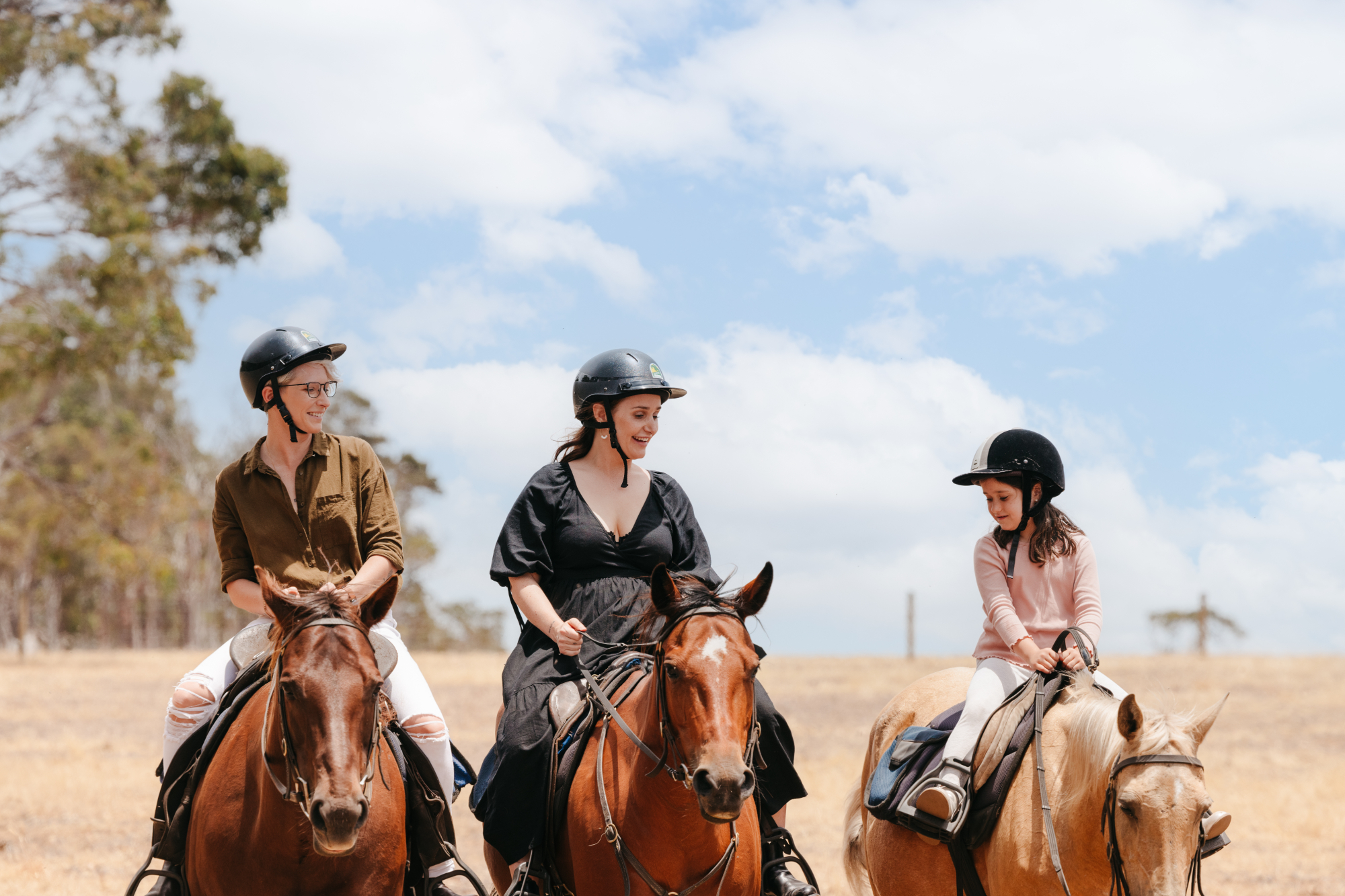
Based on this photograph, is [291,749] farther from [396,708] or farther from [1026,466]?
[1026,466]

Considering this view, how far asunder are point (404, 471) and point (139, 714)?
28.9m

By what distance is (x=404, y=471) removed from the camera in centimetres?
5156

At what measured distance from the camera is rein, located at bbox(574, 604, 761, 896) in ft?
14.1

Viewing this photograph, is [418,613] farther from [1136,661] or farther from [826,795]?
[826,795]

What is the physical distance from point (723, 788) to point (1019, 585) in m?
2.41

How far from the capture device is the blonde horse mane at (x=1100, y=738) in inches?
174

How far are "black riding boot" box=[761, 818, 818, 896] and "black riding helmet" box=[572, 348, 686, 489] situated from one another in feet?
5.74

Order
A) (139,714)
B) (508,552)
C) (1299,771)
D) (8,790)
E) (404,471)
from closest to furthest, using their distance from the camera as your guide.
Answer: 1. (508,552)
2. (8,790)
3. (1299,771)
4. (139,714)
5. (404,471)

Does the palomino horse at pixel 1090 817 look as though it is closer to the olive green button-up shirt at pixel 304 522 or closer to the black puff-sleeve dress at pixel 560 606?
the black puff-sleeve dress at pixel 560 606

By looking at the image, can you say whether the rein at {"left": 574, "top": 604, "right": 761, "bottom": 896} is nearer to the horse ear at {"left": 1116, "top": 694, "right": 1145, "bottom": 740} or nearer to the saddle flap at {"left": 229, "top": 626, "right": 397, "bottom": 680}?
the saddle flap at {"left": 229, "top": 626, "right": 397, "bottom": 680}

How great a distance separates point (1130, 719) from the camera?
14.5 feet

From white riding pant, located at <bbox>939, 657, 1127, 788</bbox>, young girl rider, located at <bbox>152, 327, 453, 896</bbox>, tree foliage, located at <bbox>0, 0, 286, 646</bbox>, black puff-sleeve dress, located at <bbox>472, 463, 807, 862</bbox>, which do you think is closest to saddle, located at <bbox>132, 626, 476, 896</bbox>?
young girl rider, located at <bbox>152, 327, 453, 896</bbox>

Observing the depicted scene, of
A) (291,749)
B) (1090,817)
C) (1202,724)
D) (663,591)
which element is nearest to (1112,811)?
(1090,817)

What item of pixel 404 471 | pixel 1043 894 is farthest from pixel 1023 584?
pixel 404 471
